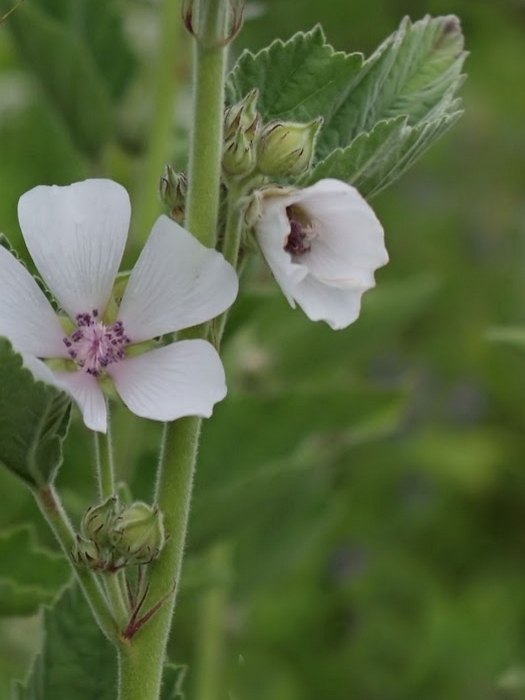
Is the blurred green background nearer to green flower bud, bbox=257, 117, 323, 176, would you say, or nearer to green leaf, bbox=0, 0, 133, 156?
green leaf, bbox=0, 0, 133, 156

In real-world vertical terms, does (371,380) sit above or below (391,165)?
below

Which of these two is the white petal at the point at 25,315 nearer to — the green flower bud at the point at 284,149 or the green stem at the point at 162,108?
the green flower bud at the point at 284,149

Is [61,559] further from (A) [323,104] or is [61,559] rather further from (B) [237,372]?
(B) [237,372]

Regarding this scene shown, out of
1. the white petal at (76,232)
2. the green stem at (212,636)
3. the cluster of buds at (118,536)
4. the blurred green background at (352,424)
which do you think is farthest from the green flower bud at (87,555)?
the green stem at (212,636)

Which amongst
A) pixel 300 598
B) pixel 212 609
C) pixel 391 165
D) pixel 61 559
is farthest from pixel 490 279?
pixel 391 165

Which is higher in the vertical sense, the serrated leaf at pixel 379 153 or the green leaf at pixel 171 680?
the serrated leaf at pixel 379 153

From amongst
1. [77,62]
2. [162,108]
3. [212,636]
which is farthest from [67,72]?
[212,636]
